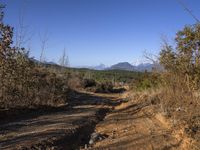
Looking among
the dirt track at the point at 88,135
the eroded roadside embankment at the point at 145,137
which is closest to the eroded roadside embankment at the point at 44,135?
the dirt track at the point at 88,135

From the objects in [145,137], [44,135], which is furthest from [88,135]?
[145,137]

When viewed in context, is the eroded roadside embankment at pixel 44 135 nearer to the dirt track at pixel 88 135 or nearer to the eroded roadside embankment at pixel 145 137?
the dirt track at pixel 88 135

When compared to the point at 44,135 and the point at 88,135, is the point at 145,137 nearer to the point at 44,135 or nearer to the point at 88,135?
the point at 88,135

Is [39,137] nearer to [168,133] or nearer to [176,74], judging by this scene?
[168,133]

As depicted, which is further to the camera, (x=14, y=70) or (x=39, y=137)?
(x=14, y=70)

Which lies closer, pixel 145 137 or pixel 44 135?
pixel 145 137

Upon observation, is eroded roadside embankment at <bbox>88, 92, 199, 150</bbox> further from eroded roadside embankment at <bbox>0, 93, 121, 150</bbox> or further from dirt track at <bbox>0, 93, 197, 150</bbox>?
eroded roadside embankment at <bbox>0, 93, 121, 150</bbox>

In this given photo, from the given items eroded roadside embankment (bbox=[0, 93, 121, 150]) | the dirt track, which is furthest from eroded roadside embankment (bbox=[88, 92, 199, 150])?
eroded roadside embankment (bbox=[0, 93, 121, 150])

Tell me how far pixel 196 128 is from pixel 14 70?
1028 cm

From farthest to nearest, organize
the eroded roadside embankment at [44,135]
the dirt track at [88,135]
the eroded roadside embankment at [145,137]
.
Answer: the eroded roadside embankment at [44,135] → the dirt track at [88,135] → the eroded roadside embankment at [145,137]

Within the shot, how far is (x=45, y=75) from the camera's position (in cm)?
2030

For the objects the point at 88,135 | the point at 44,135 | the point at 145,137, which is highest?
the point at 145,137

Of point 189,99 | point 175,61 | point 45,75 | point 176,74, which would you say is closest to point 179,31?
point 175,61

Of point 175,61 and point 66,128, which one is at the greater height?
point 175,61
